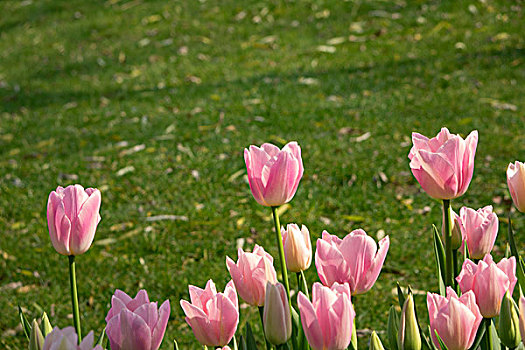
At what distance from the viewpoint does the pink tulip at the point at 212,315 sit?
122 centimetres

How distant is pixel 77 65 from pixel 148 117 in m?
2.17

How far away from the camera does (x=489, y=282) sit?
117 cm

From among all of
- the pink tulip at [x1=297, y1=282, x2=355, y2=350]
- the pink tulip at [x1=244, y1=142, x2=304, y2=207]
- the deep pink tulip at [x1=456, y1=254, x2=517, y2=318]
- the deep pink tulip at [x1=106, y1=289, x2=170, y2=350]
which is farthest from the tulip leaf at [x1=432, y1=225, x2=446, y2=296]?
the deep pink tulip at [x1=106, y1=289, x2=170, y2=350]

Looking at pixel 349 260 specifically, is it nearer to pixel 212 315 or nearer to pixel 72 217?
pixel 212 315

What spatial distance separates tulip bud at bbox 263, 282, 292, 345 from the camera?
1.13 m

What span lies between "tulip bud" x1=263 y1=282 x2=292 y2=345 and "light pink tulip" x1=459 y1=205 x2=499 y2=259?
1.78 feet

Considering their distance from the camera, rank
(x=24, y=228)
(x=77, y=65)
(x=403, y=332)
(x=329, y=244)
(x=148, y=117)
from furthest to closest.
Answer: (x=77, y=65) → (x=148, y=117) → (x=24, y=228) → (x=329, y=244) → (x=403, y=332)

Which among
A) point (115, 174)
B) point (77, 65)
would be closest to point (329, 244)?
point (115, 174)

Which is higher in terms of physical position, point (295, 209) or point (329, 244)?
point (329, 244)

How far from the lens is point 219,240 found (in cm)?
367

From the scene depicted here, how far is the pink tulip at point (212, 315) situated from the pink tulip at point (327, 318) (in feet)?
0.68

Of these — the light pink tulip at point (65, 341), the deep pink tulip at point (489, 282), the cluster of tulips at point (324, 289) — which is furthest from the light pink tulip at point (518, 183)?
the light pink tulip at point (65, 341)

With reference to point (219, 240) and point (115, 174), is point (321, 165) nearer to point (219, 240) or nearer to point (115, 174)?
point (219, 240)

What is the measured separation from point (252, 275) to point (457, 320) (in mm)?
422
